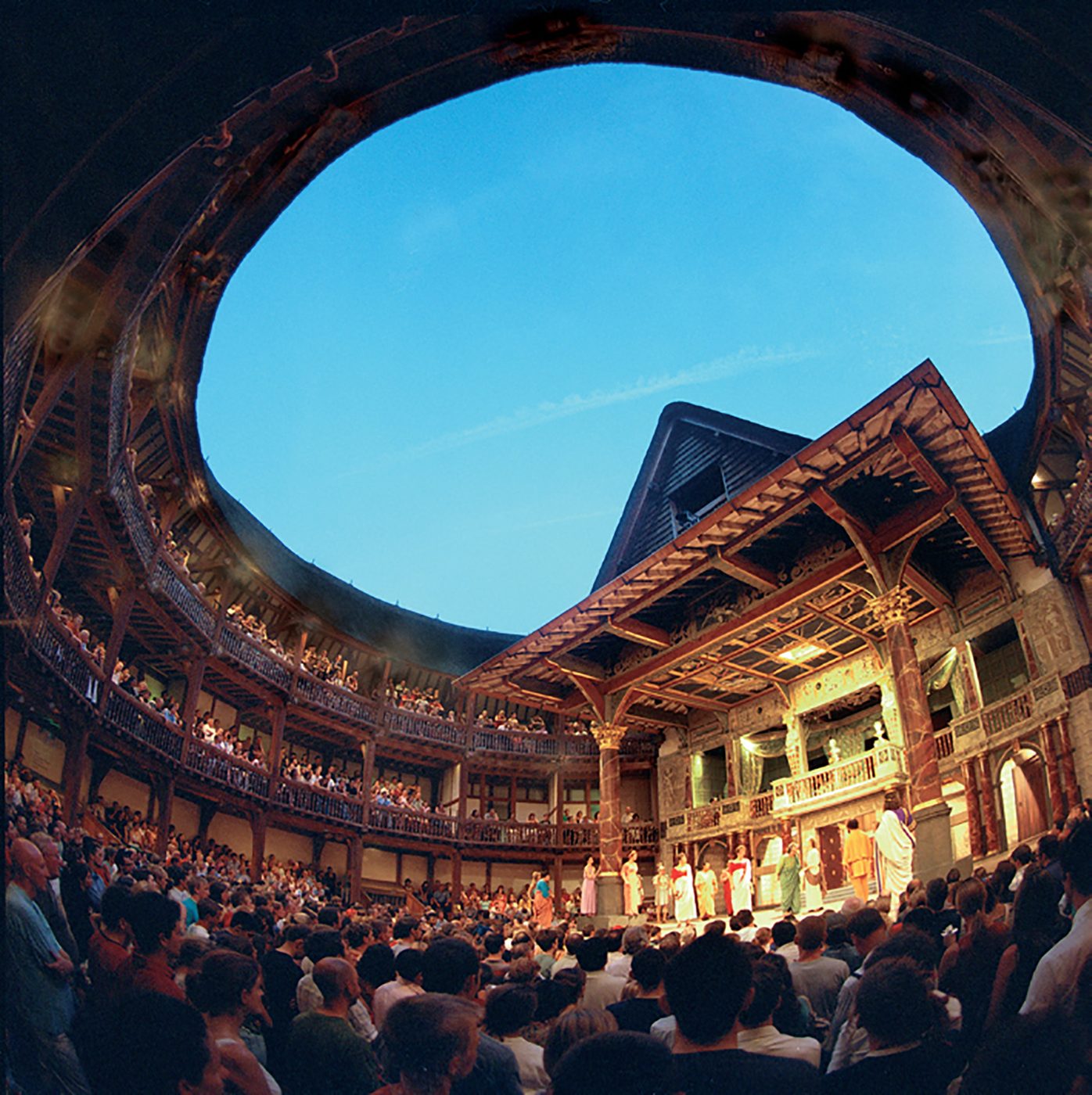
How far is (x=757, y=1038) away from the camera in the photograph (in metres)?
3.65

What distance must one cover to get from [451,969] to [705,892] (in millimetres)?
16266

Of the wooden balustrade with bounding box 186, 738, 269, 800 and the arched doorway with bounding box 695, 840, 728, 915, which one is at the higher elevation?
the wooden balustrade with bounding box 186, 738, 269, 800

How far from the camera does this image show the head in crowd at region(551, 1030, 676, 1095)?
3406 mm

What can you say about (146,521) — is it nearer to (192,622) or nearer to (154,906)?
(192,622)

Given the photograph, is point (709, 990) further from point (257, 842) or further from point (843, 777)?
point (257, 842)

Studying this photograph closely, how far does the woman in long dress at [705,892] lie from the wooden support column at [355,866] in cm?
897

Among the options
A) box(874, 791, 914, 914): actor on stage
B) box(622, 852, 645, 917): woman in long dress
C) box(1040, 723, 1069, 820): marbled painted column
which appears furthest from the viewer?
box(622, 852, 645, 917): woman in long dress

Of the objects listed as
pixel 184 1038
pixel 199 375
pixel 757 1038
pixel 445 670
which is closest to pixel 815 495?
pixel 199 375

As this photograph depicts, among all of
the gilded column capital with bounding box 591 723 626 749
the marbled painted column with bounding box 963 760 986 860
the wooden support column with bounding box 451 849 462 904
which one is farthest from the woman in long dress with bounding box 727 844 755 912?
the wooden support column with bounding box 451 849 462 904

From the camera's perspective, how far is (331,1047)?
13.5 feet

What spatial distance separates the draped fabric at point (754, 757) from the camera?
20.7m

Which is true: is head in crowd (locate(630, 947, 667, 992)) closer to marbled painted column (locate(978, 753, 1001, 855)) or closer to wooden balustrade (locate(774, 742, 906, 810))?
marbled painted column (locate(978, 753, 1001, 855))

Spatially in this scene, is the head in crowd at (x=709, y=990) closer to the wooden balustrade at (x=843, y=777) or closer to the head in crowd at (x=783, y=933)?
the head in crowd at (x=783, y=933)

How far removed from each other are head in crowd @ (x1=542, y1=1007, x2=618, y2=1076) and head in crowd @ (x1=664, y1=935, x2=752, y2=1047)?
1.39ft
